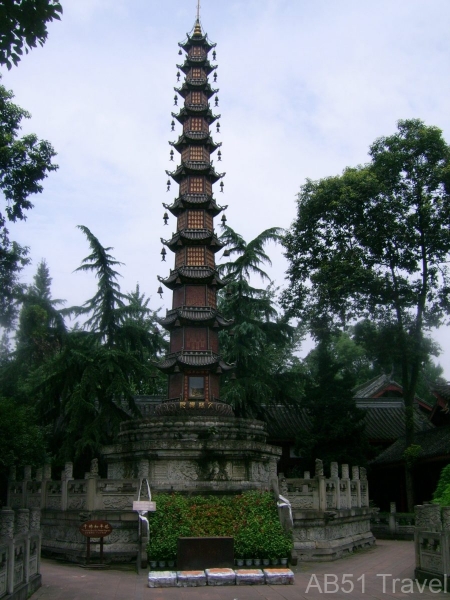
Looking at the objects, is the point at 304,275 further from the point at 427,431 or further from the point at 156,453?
the point at 156,453

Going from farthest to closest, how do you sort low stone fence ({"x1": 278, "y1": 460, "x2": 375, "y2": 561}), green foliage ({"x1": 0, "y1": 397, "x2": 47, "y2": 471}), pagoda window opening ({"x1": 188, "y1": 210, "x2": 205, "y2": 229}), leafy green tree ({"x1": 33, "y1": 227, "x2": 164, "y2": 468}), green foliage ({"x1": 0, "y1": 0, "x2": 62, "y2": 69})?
pagoda window opening ({"x1": 188, "y1": 210, "x2": 205, "y2": 229}) → leafy green tree ({"x1": 33, "y1": 227, "x2": 164, "y2": 468}) → green foliage ({"x1": 0, "y1": 397, "x2": 47, "y2": 471}) → low stone fence ({"x1": 278, "y1": 460, "x2": 375, "y2": 561}) → green foliage ({"x1": 0, "y1": 0, "x2": 62, "y2": 69})

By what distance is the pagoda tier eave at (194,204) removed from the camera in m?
26.5

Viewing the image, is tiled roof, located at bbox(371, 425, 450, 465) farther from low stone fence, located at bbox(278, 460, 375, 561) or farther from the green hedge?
the green hedge

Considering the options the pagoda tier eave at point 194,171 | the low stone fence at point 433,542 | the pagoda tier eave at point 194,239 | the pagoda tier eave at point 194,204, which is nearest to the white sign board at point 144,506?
the low stone fence at point 433,542

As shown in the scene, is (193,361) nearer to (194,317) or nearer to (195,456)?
(194,317)

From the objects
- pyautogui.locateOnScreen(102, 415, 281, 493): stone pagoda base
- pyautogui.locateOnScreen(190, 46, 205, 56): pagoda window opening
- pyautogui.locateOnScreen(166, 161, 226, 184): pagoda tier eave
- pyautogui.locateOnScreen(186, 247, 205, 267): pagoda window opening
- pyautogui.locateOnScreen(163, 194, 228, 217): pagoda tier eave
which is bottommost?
pyautogui.locateOnScreen(102, 415, 281, 493): stone pagoda base

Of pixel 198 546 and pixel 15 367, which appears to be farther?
pixel 15 367

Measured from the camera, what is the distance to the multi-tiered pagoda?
23984 mm

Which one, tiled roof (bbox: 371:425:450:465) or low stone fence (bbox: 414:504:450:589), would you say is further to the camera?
tiled roof (bbox: 371:425:450:465)

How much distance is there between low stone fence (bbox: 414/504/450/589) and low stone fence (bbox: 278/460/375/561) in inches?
176

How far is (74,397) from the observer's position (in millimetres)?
23031

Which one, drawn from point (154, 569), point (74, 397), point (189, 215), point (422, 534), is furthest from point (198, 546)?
point (189, 215)

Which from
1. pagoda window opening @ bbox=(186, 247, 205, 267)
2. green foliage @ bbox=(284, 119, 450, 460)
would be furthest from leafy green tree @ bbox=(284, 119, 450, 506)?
pagoda window opening @ bbox=(186, 247, 205, 267)

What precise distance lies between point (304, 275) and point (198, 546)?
64.8 feet
